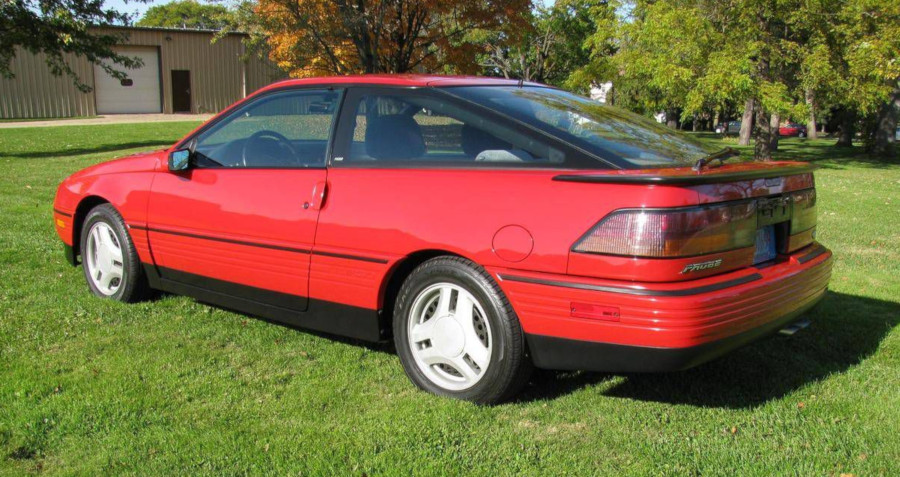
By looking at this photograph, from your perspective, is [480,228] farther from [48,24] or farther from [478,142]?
[48,24]

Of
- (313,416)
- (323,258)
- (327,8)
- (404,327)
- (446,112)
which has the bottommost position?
(313,416)

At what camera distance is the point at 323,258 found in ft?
12.8

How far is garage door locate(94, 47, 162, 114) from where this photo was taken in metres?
41.4

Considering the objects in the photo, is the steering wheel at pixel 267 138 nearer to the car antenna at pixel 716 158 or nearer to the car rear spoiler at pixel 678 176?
the car rear spoiler at pixel 678 176

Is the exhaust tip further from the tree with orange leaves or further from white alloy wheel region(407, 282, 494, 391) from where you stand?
the tree with orange leaves

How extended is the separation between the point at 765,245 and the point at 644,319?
36.1 inches

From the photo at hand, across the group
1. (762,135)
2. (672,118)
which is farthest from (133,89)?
(762,135)

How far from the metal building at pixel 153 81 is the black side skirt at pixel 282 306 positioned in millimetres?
36118

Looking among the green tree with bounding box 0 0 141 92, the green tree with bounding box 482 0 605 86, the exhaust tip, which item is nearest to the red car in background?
the green tree with bounding box 482 0 605 86

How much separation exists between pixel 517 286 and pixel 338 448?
998mm

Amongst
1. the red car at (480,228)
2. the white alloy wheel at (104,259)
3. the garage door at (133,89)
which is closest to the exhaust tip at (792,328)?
the red car at (480,228)

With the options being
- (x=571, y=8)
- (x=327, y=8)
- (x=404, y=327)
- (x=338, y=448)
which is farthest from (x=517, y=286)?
(x=571, y=8)

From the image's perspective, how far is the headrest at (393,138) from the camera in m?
3.88

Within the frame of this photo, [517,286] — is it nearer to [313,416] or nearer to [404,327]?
[404,327]
